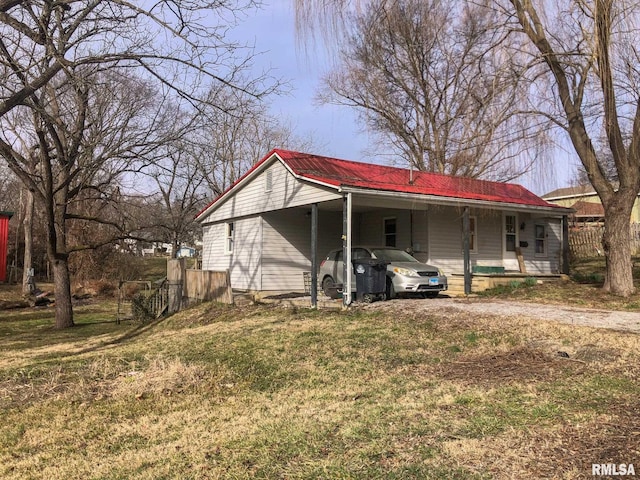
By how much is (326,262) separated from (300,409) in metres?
9.56

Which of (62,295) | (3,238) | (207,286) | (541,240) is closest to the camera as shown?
(207,286)

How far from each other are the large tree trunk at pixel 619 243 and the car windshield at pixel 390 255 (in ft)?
16.2

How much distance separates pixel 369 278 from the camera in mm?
11992

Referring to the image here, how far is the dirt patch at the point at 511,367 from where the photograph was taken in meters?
5.59

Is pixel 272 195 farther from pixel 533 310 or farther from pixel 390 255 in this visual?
pixel 533 310

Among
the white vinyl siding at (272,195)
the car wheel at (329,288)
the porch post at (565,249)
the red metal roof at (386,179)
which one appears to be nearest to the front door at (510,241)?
the red metal roof at (386,179)

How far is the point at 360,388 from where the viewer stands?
557 cm

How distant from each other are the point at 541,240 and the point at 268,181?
449 inches

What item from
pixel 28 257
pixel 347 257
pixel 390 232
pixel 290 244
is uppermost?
pixel 390 232

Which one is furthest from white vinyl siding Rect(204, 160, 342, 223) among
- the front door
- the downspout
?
the front door

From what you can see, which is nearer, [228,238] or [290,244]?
[290,244]

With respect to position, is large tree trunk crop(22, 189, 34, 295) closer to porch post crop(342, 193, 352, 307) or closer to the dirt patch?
porch post crop(342, 193, 352, 307)

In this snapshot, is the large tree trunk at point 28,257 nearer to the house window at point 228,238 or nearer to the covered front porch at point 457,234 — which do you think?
the house window at point 228,238

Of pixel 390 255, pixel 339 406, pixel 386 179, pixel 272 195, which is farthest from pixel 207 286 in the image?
pixel 339 406
